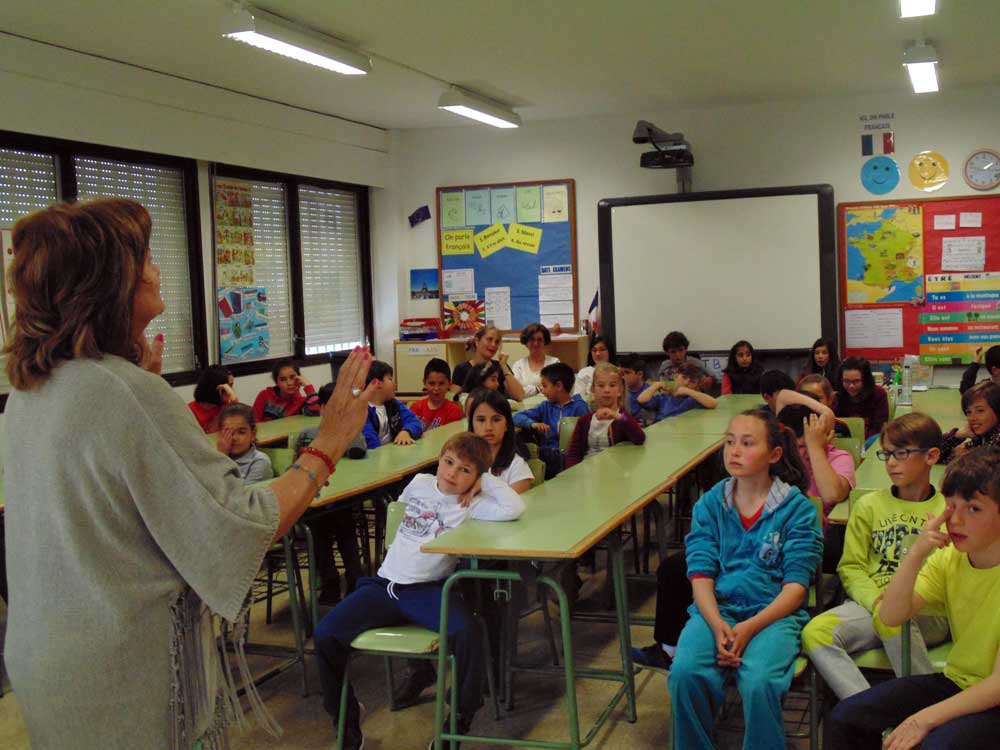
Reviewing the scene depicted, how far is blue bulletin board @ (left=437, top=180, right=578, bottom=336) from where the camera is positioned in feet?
28.3

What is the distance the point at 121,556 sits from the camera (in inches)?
53.8

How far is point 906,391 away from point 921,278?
1.85 m

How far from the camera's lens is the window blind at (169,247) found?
650 cm

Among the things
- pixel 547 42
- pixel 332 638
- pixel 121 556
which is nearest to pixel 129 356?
pixel 121 556

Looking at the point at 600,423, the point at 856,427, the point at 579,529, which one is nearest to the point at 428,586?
the point at 579,529

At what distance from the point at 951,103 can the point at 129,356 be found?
25.0 feet

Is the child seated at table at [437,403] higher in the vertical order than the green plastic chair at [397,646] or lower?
higher

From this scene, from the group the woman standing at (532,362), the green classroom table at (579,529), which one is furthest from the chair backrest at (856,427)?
the woman standing at (532,362)

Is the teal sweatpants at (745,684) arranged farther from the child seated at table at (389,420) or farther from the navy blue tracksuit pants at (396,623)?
the child seated at table at (389,420)

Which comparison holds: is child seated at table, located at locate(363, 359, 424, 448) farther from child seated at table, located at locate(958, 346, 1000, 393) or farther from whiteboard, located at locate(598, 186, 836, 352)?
whiteboard, located at locate(598, 186, 836, 352)

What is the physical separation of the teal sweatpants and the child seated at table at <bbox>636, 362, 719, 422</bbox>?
3272 mm

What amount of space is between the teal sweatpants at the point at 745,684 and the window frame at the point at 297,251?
5123mm

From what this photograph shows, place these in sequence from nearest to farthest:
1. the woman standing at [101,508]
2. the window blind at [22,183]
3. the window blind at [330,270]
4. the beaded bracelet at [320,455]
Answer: the woman standing at [101,508], the beaded bracelet at [320,455], the window blind at [22,183], the window blind at [330,270]

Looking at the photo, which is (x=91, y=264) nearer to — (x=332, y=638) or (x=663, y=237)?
(x=332, y=638)
